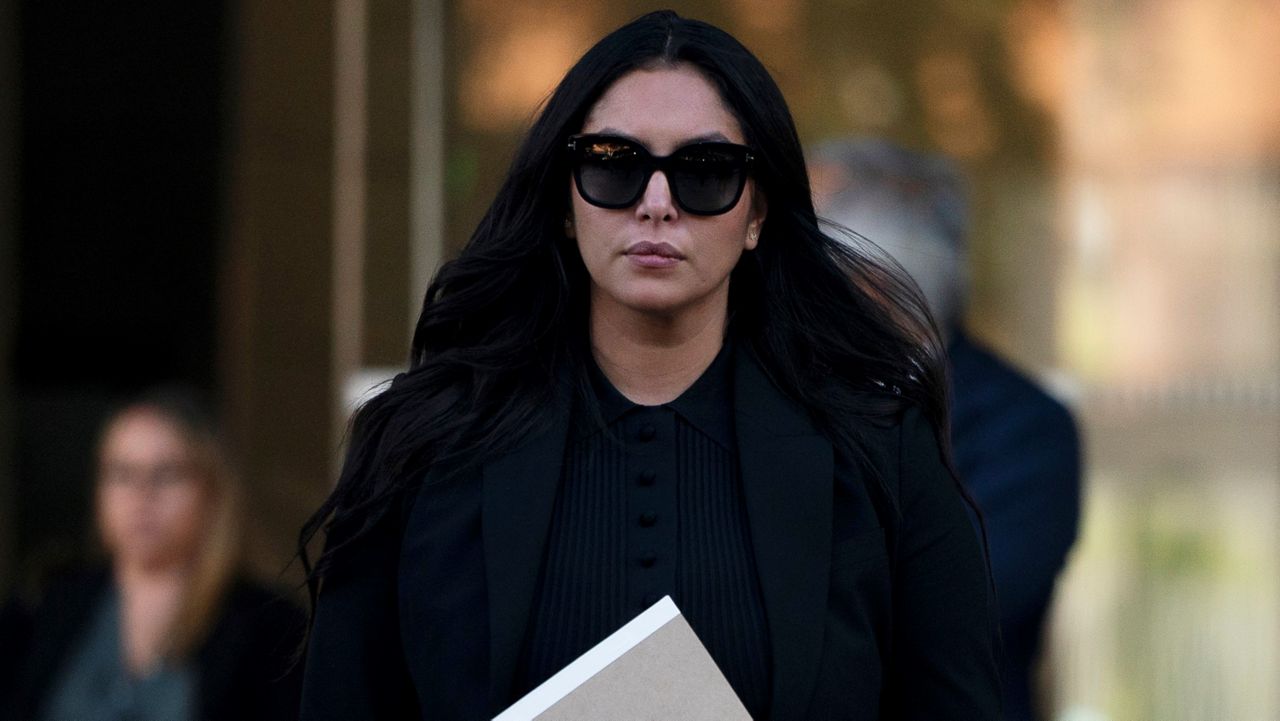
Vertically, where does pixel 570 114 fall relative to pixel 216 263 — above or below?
above

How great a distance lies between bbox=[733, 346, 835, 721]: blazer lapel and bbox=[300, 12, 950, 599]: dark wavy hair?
0.04 meters

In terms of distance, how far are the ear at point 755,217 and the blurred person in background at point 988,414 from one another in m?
0.91

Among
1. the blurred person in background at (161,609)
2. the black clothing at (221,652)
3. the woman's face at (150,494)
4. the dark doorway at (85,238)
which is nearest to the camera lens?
the black clothing at (221,652)

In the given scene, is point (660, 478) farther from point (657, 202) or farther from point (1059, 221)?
point (1059, 221)

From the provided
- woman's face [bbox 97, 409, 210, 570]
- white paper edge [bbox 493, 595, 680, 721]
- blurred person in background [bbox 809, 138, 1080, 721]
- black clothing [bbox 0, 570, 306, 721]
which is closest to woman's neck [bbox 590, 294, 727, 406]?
white paper edge [bbox 493, 595, 680, 721]

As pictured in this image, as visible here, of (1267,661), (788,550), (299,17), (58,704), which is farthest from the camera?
(299,17)

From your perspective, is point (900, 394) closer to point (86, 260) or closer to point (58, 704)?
point (58, 704)

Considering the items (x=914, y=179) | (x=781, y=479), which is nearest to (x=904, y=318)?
(x=781, y=479)

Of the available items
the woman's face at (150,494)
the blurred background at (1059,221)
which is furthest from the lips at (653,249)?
the blurred background at (1059,221)

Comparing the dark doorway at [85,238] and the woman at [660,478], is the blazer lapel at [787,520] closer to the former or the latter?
the woman at [660,478]

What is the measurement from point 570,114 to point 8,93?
17.7ft

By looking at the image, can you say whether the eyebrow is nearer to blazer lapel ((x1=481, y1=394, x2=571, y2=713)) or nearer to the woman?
the woman

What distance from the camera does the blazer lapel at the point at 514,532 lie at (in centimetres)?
211

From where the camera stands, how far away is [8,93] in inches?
281
